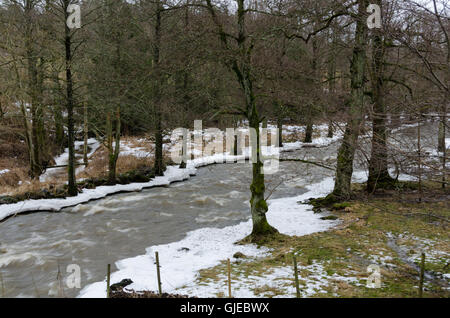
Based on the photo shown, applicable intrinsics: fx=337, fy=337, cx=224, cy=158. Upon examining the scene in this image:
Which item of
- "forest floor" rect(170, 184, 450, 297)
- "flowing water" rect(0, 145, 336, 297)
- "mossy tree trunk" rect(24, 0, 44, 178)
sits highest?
"mossy tree trunk" rect(24, 0, 44, 178)

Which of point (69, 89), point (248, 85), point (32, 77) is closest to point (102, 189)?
point (69, 89)

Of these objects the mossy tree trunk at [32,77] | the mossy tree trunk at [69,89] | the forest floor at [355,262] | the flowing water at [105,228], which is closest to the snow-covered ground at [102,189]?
the flowing water at [105,228]

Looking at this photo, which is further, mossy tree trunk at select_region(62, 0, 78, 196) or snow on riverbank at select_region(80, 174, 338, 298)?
mossy tree trunk at select_region(62, 0, 78, 196)

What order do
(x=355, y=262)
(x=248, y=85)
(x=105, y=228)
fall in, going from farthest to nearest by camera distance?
(x=105, y=228) → (x=248, y=85) → (x=355, y=262)

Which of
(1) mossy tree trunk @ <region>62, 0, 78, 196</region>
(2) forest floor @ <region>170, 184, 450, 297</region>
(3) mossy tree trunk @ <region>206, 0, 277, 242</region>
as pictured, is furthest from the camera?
(1) mossy tree trunk @ <region>62, 0, 78, 196</region>

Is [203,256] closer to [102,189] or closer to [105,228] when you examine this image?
[105,228]

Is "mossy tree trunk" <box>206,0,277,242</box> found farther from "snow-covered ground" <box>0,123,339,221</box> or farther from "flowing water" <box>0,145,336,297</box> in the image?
"snow-covered ground" <box>0,123,339,221</box>

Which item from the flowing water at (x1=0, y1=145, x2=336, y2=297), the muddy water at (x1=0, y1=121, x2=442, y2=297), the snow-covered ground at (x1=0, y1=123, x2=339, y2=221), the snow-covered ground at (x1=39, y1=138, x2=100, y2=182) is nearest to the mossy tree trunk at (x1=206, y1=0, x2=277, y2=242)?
the flowing water at (x1=0, y1=145, x2=336, y2=297)

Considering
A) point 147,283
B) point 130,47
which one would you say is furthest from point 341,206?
point 130,47

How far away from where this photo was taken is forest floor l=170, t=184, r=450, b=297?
5.84 meters

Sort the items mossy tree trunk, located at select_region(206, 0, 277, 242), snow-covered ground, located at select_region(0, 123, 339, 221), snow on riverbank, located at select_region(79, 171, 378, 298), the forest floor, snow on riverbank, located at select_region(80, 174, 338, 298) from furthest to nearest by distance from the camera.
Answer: snow-covered ground, located at select_region(0, 123, 339, 221), mossy tree trunk, located at select_region(206, 0, 277, 242), snow on riverbank, located at select_region(80, 174, 338, 298), snow on riverbank, located at select_region(79, 171, 378, 298), the forest floor

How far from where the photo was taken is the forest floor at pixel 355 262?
5.84 metres

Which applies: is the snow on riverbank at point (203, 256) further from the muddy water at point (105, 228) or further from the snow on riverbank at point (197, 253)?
the muddy water at point (105, 228)

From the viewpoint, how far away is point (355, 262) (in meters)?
7.22
